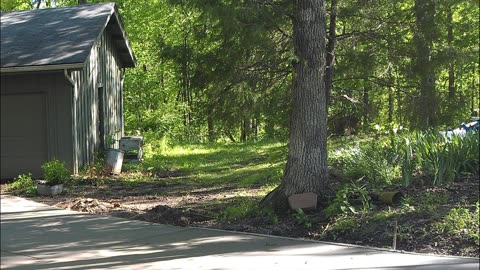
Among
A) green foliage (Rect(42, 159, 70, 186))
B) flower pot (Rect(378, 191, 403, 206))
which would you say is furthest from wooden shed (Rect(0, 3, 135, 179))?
flower pot (Rect(378, 191, 403, 206))

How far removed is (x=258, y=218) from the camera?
7.68 meters

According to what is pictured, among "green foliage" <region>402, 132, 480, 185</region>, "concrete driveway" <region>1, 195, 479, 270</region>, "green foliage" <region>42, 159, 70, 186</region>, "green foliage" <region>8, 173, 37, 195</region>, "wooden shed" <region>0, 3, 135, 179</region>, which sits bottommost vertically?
"concrete driveway" <region>1, 195, 479, 270</region>

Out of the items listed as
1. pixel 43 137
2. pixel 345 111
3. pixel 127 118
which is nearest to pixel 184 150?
pixel 127 118

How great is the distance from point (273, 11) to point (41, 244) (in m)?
4.73

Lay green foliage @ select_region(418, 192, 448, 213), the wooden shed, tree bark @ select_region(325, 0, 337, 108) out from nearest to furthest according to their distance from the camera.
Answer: green foliage @ select_region(418, 192, 448, 213), tree bark @ select_region(325, 0, 337, 108), the wooden shed

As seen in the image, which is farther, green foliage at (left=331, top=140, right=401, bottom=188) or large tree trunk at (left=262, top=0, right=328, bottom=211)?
green foliage at (left=331, top=140, right=401, bottom=188)

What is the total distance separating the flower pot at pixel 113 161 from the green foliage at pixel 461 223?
375 inches

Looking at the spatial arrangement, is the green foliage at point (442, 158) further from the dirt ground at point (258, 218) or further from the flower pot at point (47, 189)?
the flower pot at point (47, 189)

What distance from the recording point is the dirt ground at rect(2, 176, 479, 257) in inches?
238

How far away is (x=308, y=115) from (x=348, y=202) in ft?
4.65

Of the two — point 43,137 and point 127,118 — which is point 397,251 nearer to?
point 43,137

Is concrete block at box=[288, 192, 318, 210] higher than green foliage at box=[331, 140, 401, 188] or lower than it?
lower

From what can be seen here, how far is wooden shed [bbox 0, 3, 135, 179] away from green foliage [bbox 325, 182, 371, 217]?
6937mm

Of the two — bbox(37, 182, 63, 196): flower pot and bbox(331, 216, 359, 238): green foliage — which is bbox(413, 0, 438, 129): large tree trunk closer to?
bbox(331, 216, 359, 238): green foliage
